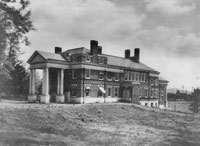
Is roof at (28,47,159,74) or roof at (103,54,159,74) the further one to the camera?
roof at (103,54,159,74)

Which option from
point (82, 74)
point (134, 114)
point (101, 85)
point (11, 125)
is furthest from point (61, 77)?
point (11, 125)

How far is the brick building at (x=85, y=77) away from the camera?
134 feet

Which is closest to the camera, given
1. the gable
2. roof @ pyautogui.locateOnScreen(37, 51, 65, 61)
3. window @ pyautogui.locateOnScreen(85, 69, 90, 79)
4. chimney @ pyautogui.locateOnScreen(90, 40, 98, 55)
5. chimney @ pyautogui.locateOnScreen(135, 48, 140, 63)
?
roof @ pyautogui.locateOnScreen(37, 51, 65, 61)

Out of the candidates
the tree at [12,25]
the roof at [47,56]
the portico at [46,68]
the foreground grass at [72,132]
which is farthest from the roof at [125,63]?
the tree at [12,25]

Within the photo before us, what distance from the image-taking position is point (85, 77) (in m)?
41.5

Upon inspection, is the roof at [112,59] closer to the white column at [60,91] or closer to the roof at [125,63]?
the roof at [125,63]

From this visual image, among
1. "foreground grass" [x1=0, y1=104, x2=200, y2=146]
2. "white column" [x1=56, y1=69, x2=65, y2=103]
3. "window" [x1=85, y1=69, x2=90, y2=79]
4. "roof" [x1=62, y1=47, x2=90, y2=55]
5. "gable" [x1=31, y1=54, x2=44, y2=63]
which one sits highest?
"roof" [x1=62, y1=47, x2=90, y2=55]

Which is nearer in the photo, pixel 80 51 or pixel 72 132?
pixel 72 132

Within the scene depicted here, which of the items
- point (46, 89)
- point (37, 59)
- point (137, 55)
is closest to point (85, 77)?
point (46, 89)

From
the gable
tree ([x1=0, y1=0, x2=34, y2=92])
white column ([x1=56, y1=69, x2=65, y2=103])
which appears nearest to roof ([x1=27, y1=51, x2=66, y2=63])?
the gable

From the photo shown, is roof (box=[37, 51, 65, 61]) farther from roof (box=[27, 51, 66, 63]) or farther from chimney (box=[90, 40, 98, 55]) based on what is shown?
chimney (box=[90, 40, 98, 55])

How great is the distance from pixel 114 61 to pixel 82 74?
11239 mm

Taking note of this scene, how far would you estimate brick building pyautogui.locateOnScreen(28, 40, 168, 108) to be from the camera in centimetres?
4075

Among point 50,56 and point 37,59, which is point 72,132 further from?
point 37,59
